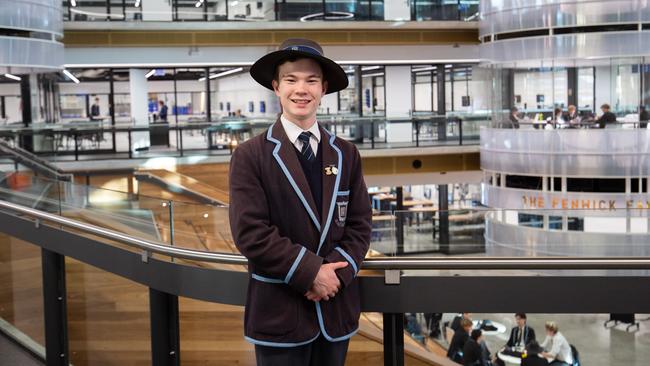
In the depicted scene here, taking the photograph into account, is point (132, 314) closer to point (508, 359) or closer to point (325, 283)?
point (325, 283)

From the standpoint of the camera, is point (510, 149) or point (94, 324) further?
point (510, 149)

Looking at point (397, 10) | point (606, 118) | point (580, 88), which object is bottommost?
point (606, 118)

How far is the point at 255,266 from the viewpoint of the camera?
12.0 ft

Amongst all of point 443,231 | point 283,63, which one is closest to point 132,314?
point 283,63

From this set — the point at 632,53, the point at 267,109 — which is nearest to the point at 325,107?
the point at 267,109

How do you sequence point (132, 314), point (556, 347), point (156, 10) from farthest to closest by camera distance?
1. point (156, 10)
2. point (132, 314)
3. point (556, 347)

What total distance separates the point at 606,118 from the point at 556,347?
2006 centimetres

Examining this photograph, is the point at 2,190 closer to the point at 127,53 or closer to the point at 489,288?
the point at 489,288

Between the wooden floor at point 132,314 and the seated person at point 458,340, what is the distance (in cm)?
19

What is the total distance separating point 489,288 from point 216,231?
131 inches

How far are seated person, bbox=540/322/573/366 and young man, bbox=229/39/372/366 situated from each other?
1446mm

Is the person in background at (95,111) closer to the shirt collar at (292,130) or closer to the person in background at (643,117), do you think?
the person in background at (643,117)

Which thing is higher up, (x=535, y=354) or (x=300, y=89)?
(x=300, y=89)

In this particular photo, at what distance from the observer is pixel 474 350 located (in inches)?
226
